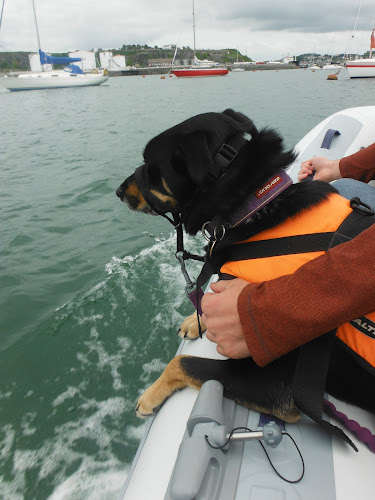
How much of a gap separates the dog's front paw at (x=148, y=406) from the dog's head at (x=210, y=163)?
3.33 ft

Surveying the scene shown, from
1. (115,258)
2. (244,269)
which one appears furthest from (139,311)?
(244,269)

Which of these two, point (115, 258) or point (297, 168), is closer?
point (297, 168)

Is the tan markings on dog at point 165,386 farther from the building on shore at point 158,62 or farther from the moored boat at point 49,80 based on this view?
the building on shore at point 158,62

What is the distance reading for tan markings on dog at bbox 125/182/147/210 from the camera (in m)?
2.24

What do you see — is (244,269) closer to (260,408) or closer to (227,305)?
(227,305)

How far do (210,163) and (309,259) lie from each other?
618 mm

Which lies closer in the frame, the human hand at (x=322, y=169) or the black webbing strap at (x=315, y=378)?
the black webbing strap at (x=315, y=378)

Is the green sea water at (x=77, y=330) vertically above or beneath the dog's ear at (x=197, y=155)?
beneath

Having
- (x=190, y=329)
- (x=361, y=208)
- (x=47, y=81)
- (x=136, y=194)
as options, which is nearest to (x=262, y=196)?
(x=361, y=208)

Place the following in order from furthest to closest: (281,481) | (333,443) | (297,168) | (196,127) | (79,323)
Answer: (297,168)
(79,323)
(196,127)
(333,443)
(281,481)

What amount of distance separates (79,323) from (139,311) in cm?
57

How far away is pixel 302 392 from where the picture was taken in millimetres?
1246

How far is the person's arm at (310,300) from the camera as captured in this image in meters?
1.08

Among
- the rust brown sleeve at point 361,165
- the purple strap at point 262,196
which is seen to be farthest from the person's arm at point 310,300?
the rust brown sleeve at point 361,165
